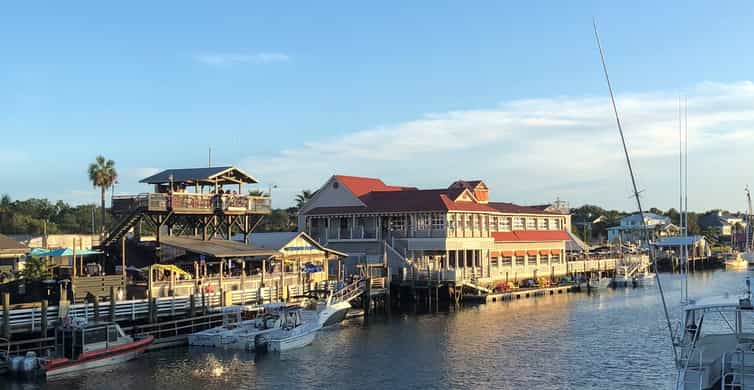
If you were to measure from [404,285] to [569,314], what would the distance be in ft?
45.7

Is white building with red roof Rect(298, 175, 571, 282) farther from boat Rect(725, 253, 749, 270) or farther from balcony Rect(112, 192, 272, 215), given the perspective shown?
boat Rect(725, 253, 749, 270)

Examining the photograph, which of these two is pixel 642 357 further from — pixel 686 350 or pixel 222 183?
pixel 222 183

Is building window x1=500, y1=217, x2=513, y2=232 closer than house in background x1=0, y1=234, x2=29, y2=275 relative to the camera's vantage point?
No

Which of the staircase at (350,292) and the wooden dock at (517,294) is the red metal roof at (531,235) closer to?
the wooden dock at (517,294)

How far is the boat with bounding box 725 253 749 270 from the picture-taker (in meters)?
130

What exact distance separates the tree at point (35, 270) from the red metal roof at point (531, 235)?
149 feet

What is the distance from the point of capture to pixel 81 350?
3444 cm

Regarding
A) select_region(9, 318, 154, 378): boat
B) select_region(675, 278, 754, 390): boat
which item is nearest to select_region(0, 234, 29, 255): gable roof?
select_region(9, 318, 154, 378): boat

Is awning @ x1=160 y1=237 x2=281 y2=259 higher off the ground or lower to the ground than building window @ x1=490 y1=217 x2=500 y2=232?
lower

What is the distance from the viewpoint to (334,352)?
40219 millimetres

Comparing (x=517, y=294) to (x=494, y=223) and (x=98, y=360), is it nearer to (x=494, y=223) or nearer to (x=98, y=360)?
(x=494, y=223)

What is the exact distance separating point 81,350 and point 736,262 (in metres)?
123

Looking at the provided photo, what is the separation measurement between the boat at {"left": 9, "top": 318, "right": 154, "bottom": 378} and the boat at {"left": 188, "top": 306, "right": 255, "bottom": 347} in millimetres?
4071

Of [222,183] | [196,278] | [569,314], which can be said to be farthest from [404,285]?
[196,278]
